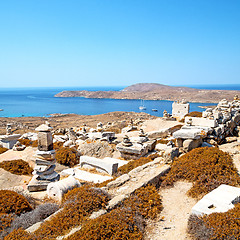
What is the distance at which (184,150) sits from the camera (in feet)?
31.7

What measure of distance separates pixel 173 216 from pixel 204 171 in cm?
222

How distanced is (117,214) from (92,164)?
6.48 metres

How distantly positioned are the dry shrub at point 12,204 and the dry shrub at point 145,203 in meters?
2.80

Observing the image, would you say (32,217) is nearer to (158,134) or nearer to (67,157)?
(67,157)

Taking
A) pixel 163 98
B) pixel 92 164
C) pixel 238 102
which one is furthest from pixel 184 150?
pixel 163 98

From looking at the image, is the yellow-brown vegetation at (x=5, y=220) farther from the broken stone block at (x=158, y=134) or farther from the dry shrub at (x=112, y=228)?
the broken stone block at (x=158, y=134)

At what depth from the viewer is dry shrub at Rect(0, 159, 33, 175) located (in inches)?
438

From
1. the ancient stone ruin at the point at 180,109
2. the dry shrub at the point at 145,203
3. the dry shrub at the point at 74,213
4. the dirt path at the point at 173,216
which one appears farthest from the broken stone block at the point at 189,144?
the ancient stone ruin at the point at 180,109

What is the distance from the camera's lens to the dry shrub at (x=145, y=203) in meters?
5.30

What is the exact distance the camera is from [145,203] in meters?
5.62

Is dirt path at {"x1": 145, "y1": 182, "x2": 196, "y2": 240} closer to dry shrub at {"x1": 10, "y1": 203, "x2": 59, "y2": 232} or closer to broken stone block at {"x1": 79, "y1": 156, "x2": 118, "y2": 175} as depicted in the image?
dry shrub at {"x1": 10, "y1": 203, "x2": 59, "y2": 232}

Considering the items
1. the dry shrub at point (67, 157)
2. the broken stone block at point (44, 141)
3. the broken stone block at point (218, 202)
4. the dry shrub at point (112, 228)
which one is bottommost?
the dry shrub at point (67, 157)

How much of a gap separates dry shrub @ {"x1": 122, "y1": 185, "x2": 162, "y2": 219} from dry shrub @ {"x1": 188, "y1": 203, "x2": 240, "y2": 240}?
3.52ft

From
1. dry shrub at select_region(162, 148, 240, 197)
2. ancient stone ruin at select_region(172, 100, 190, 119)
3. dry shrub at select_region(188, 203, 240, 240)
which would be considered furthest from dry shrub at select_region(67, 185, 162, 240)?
ancient stone ruin at select_region(172, 100, 190, 119)
